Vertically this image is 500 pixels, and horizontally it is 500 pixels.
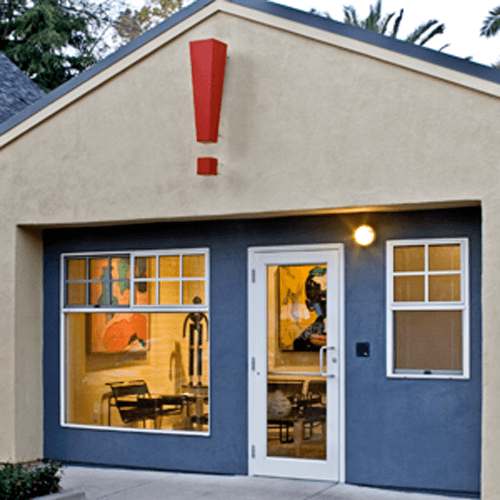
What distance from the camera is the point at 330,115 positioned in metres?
7.96

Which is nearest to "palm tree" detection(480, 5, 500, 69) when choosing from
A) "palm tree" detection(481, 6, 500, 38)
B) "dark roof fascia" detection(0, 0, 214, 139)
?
"palm tree" detection(481, 6, 500, 38)

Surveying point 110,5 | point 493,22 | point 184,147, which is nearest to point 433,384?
point 184,147

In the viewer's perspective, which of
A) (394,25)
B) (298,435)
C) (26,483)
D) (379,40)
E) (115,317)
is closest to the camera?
(26,483)

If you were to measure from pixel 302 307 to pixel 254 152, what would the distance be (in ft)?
5.60

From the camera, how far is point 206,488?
328 inches

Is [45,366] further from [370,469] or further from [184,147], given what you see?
[370,469]

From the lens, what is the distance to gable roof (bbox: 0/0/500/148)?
7359 mm

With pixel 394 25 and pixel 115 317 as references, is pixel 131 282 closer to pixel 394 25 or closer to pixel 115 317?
pixel 115 317

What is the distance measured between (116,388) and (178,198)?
2543mm

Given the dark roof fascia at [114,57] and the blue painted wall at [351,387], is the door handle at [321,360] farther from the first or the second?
the dark roof fascia at [114,57]

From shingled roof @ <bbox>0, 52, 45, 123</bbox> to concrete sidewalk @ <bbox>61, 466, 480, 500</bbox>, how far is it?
241 inches

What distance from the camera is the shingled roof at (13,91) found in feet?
42.9

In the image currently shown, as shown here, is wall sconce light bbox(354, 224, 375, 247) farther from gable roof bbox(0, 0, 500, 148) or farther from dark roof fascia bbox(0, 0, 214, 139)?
dark roof fascia bbox(0, 0, 214, 139)

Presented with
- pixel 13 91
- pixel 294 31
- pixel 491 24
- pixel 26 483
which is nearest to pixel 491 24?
pixel 491 24
